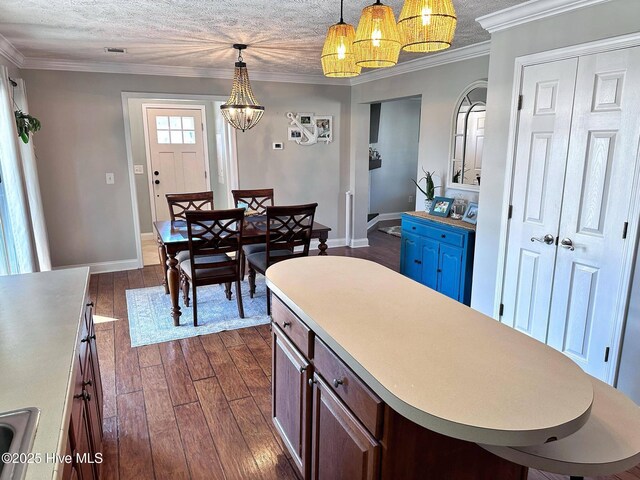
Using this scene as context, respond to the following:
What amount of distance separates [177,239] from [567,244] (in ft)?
9.40

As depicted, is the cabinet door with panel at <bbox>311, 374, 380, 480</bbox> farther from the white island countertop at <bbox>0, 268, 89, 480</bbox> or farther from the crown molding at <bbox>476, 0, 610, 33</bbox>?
the crown molding at <bbox>476, 0, 610, 33</bbox>

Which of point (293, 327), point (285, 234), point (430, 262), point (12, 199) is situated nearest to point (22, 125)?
point (12, 199)

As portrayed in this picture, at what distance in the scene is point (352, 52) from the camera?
1814mm

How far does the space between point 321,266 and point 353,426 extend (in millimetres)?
907

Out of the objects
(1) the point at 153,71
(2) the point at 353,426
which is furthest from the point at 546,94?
(1) the point at 153,71

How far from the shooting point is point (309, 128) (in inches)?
228

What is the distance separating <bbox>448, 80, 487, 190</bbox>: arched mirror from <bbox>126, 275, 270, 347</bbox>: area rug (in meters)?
2.35

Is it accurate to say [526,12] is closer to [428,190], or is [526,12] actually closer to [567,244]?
[567,244]

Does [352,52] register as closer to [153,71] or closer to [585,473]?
[585,473]

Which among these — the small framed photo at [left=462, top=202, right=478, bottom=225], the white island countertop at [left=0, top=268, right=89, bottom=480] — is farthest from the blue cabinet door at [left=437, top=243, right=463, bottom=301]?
the white island countertop at [left=0, top=268, right=89, bottom=480]

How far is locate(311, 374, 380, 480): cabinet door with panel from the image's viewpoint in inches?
49.3

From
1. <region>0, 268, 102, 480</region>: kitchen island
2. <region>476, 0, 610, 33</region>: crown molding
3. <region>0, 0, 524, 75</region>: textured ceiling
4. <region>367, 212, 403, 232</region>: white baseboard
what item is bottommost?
<region>367, 212, 403, 232</region>: white baseboard

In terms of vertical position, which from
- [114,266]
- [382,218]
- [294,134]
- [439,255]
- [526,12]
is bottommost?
[114,266]

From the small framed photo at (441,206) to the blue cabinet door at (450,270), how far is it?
0.42 meters
